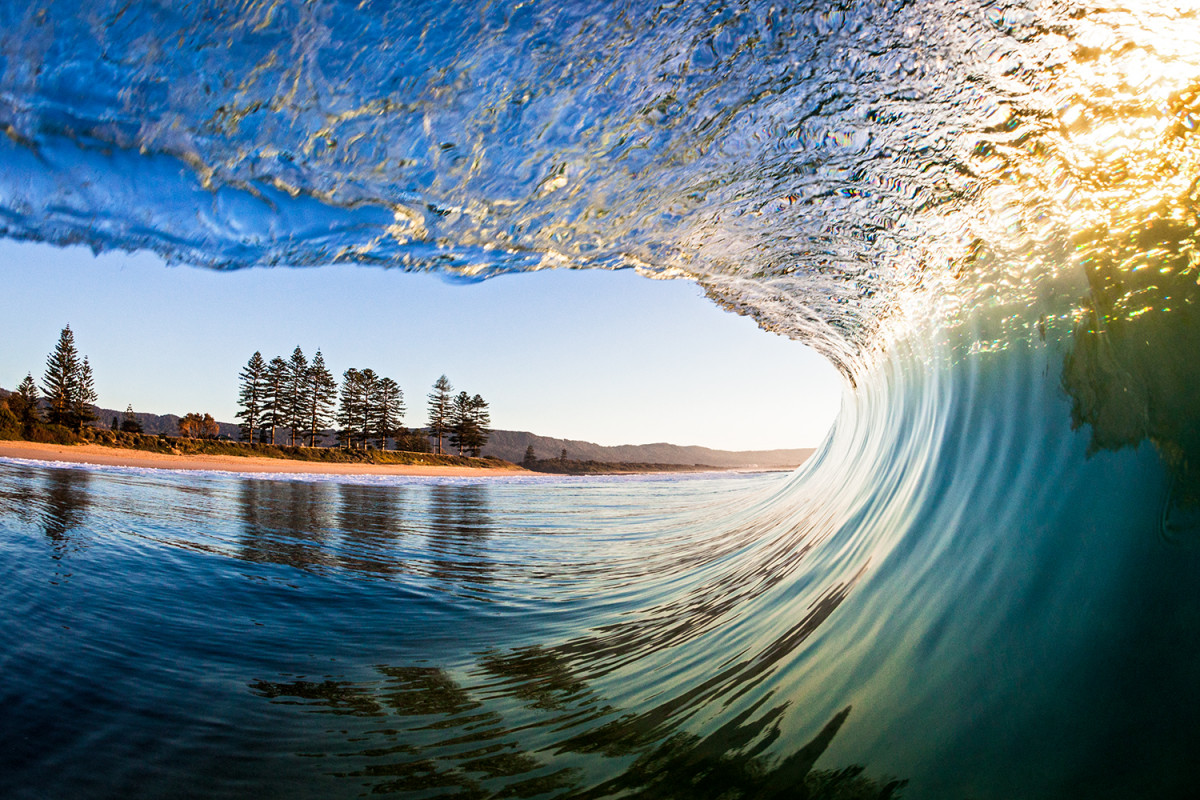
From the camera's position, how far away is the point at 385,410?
177 feet

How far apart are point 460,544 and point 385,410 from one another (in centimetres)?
5365

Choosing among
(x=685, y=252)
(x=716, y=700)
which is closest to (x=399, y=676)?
(x=716, y=700)

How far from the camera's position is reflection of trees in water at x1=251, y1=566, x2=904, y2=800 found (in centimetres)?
112

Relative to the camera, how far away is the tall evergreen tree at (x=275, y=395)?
49.8 meters

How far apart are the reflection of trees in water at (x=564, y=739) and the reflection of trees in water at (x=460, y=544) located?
5.12 ft

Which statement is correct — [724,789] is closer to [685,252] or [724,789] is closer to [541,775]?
[541,775]

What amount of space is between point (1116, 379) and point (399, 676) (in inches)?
97.9

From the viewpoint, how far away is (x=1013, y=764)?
3.10 ft

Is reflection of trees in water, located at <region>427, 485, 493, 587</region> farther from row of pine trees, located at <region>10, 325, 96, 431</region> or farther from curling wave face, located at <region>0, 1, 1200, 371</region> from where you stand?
row of pine trees, located at <region>10, 325, 96, 431</region>

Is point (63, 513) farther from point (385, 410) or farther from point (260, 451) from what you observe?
point (385, 410)

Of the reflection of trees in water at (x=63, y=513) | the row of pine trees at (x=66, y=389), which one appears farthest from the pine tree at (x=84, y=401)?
the reflection of trees in water at (x=63, y=513)

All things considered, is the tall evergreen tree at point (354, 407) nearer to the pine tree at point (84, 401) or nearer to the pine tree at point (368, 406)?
the pine tree at point (368, 406)

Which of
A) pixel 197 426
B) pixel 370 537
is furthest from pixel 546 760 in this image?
pixel 197 426

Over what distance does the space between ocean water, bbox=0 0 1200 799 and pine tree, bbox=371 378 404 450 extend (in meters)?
52.3
